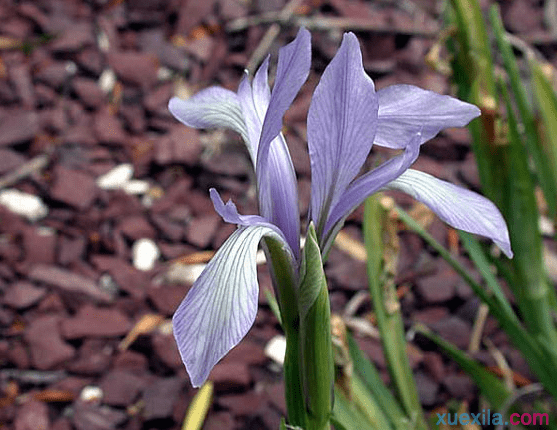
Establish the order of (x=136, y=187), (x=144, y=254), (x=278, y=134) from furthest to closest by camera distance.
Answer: (x=136, y=187)
(x=144, y=254)
(x=278, y=134)

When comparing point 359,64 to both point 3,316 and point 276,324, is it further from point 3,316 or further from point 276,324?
point 3,316

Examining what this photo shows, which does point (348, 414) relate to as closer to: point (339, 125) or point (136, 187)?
point (339, 125)

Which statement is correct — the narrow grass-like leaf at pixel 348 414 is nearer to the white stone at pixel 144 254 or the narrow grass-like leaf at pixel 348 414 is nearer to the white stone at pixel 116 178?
the white stone at pixel 144 254

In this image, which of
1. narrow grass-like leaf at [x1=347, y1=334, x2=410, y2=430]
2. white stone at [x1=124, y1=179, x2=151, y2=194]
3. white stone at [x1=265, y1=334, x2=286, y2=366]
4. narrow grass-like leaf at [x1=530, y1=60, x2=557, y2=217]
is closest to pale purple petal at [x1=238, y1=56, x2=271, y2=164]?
narrow grass-like leaf at [x1=347, y1=334, x2=410, y2=430]

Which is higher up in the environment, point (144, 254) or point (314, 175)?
point (314, 175)

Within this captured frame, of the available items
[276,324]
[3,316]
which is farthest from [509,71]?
[3,316]

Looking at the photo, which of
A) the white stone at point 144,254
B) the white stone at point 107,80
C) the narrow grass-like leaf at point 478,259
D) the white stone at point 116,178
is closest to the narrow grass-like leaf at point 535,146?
the narrow grass-like leaf at point 478,259

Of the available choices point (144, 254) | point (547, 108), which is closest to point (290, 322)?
point (547, 108)
